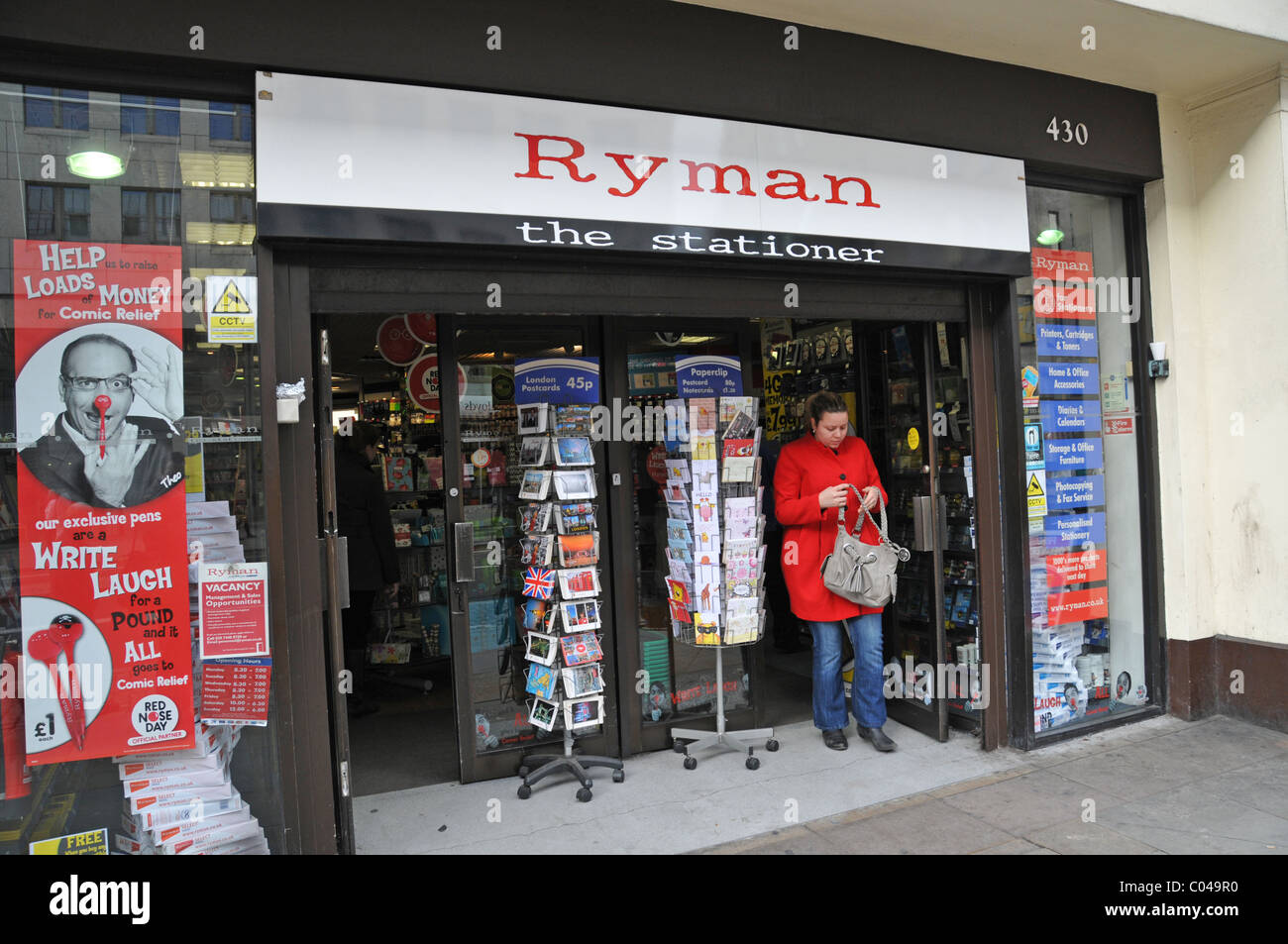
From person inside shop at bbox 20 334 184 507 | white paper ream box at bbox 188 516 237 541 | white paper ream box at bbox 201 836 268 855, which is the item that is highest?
person inside shop at bbox 20 334 184 507

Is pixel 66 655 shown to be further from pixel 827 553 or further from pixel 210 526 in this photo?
pixel 827 553

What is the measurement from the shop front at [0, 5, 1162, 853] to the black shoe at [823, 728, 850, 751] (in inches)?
17.9

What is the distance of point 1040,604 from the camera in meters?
4.98

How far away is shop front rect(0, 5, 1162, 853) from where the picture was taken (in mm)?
3020

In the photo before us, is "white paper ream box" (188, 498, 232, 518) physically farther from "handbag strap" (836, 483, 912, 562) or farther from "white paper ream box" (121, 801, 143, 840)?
"handbag strap" (836, 483, 912, 562)

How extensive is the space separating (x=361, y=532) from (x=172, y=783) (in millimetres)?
2756

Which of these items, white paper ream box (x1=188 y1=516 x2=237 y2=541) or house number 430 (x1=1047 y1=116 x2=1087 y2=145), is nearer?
white paper ream box (x1=188 y1=516 x2=237 y2=541)

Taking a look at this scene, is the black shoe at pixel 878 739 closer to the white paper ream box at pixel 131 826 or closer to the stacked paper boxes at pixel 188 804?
the stacked paper boxes at pixel 188 804

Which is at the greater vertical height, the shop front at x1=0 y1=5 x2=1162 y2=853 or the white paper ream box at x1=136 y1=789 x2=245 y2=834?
the shop front at x1=0 y1=5 x2=1162 y2=853

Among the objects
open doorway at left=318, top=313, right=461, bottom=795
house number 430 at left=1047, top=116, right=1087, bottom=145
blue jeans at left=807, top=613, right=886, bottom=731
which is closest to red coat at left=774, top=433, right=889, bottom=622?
blue jeans at left=807, top=613, right=886, bottom=731

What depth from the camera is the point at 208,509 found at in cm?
316

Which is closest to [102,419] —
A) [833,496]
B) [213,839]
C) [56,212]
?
[56,212]

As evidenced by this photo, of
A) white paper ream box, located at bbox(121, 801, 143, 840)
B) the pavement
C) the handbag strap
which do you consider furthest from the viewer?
the handbag strap

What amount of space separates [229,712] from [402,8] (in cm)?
285
